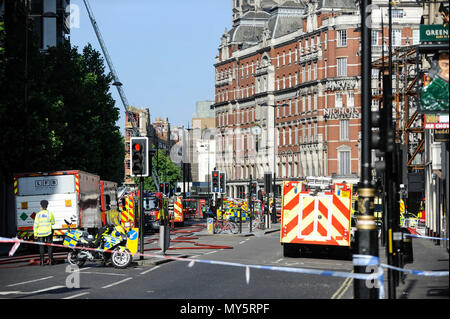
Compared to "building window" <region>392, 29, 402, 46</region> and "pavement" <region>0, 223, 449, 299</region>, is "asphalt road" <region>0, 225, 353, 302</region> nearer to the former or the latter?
"pavement" <region>0, 223, 449, 299</region>

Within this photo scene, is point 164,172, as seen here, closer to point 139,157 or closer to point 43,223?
point 139,157

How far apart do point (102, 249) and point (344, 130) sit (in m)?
76.9

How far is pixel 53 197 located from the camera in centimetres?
3388

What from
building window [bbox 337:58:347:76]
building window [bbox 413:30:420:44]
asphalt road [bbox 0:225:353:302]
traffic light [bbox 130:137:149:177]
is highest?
building window [bbox 413:30:420:44]

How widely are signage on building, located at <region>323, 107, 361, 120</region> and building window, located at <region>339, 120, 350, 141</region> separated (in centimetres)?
64

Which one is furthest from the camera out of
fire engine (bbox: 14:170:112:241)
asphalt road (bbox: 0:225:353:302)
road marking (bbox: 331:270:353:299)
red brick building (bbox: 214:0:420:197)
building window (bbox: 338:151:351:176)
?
red brick building (bbox: 214:0:420:197)

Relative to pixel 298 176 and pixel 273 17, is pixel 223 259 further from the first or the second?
pixel 273 17

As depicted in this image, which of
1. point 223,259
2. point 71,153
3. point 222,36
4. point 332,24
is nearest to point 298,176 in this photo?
point 332,24

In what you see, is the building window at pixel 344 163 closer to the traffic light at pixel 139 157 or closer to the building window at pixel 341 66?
the building window at pixel 341 66

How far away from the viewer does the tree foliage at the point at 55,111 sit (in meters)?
42.2

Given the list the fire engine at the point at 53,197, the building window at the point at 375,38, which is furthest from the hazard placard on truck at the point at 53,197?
the building window at the point at 375,38

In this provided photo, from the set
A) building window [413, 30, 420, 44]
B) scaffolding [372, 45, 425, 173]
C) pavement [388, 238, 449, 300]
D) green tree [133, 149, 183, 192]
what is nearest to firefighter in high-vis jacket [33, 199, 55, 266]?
pavement [388, 238, 449, 300]

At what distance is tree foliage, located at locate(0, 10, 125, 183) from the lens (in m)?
42.2
